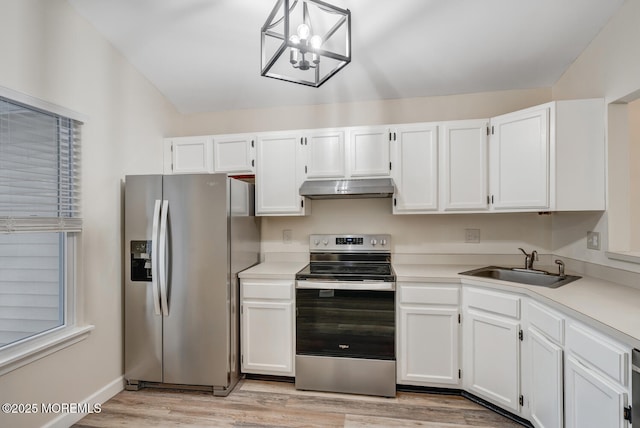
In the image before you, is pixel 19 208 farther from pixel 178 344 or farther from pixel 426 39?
pixel 426 39

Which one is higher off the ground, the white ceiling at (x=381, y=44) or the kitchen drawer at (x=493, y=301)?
the white ceiling at (x=381, y=44)

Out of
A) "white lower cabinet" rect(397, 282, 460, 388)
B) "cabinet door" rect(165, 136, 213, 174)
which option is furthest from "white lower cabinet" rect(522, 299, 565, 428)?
"cabinet door" rect(165, 136, 213, 174)

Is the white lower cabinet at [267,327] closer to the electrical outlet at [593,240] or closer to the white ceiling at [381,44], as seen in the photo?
the white ceiling at [381,44]

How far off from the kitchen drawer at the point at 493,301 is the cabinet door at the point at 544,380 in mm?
146

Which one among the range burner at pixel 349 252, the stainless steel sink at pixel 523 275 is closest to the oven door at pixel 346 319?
the range burner at pixel 349 252

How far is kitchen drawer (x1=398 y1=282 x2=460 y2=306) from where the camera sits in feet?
7.51

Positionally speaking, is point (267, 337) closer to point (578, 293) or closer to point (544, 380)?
point (544, 380)

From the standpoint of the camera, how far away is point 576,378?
1.49 metres

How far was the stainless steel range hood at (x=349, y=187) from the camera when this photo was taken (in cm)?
250

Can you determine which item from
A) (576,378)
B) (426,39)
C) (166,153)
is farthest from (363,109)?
(576,378)

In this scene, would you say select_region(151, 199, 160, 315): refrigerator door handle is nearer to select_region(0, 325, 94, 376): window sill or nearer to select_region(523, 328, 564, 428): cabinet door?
select_region(0, 325, 94, 376): window sill

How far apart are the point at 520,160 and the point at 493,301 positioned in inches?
41.9

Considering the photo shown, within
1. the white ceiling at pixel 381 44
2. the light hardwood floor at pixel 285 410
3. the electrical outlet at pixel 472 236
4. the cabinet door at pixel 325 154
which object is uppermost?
the white ceiling at pixel 381 44

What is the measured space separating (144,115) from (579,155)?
3.43 metres
